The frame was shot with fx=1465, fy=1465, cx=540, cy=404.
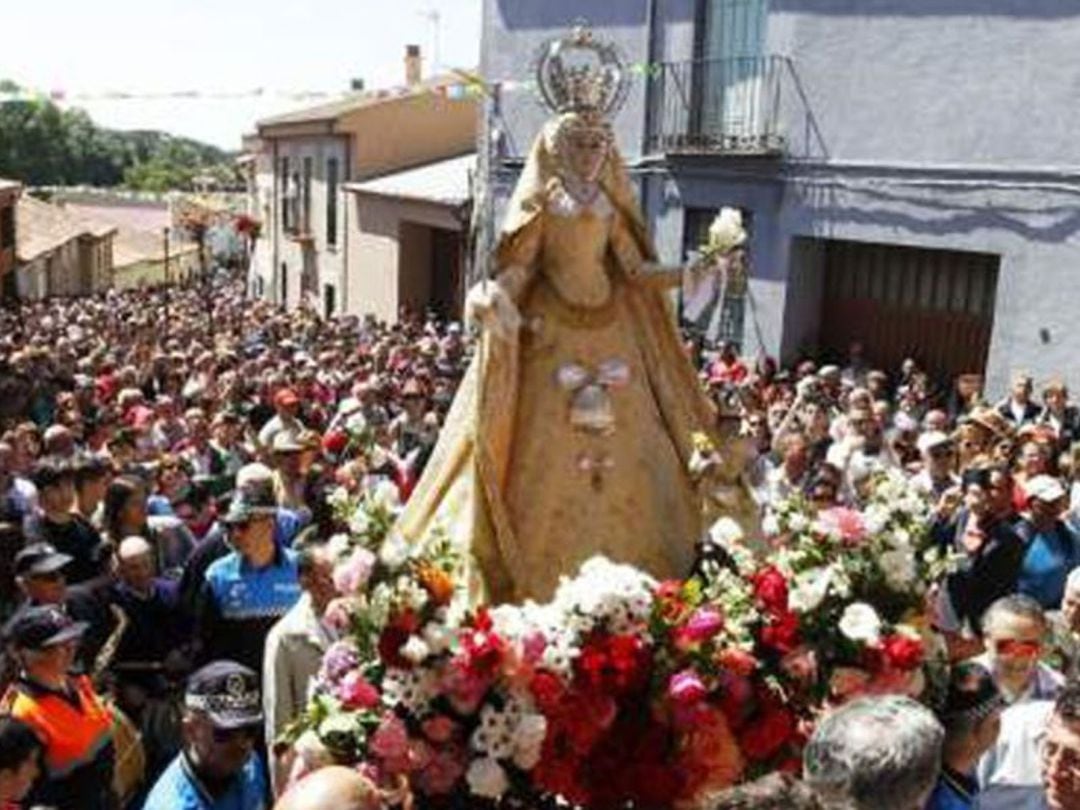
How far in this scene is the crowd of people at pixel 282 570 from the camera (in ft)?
13.5

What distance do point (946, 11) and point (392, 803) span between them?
12729mm

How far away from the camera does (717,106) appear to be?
58.5 feet

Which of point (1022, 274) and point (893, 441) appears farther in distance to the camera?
point (1022, 274)

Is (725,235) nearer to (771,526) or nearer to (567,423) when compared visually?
(567,423)

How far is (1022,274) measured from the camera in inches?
561

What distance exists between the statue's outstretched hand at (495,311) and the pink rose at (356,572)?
1.80 m

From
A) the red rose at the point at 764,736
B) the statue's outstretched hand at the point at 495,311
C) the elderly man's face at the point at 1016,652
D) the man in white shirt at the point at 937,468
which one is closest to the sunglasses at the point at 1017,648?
the elderly man's face at the point at 1016,652

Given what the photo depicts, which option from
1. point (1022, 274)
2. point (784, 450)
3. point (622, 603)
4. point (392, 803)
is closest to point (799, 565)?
point (622, 603)

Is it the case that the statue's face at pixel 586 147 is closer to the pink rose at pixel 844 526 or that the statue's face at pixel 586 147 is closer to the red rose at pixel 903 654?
the pink rose at pixel 844 526

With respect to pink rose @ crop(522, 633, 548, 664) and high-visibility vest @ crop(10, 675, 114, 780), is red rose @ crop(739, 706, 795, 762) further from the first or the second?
high-visibility vest @ crop(10, 675, 114, 780)

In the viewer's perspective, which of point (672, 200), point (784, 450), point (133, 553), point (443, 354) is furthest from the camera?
point (672, 200)

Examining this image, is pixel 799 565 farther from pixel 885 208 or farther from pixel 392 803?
pixel 885 208

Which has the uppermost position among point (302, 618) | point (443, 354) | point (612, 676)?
point (612, 676)

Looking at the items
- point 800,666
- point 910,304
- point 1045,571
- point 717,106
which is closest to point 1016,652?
point 800,666
